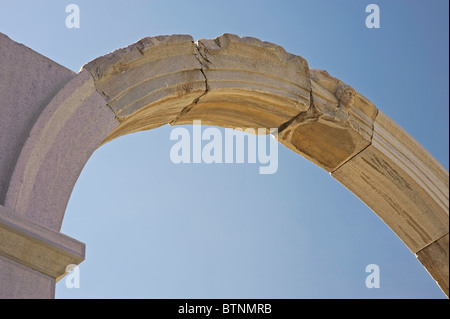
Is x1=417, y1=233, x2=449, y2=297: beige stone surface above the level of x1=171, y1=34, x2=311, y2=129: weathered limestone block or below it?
below

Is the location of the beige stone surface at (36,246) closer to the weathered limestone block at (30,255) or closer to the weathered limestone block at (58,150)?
the weathered limestone block at (30,255)

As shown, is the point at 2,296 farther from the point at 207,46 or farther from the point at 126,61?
the point at 207,46

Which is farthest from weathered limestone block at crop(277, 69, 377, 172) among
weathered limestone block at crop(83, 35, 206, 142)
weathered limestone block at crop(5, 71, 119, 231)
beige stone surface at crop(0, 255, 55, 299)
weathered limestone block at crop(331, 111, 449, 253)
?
beige stone surface at crop(0, 255, 55, 299)

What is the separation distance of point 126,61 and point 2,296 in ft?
6.10

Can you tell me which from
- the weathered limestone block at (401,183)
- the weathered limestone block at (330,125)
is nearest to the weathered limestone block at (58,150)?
the weathered limestone block at (330,125)

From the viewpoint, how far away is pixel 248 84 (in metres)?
6.19

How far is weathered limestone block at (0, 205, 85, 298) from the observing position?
14.4ft

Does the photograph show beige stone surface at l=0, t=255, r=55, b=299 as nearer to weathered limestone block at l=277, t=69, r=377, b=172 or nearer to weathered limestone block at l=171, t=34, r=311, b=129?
weathered limestone block at l=171, t=34, r=311, b=129

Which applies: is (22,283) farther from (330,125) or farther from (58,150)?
(330,125)

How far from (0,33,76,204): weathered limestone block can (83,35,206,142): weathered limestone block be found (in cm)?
28

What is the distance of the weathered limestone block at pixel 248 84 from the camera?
19.9ft

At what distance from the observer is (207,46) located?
6.02m

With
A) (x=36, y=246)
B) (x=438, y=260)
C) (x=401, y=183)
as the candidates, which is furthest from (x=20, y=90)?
(x=438, y=260)

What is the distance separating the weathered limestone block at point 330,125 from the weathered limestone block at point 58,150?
190cm
